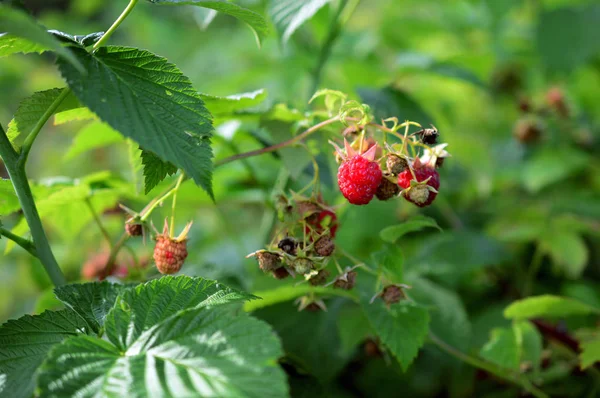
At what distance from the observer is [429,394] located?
1.50 metres

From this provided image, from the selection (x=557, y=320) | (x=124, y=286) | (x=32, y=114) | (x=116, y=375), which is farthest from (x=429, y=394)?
(x=32, y=114)

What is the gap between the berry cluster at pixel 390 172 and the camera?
2.71 feet

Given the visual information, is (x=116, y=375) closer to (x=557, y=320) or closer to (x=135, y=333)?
(x=135, y=333)

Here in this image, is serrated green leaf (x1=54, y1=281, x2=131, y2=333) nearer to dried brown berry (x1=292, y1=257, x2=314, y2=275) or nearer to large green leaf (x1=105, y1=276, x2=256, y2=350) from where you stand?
large green leaf (x1=105, y1=276, x2=256, y2=350)

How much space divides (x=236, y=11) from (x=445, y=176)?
4.06ft

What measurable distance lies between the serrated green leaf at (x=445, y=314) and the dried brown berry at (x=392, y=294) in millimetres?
320

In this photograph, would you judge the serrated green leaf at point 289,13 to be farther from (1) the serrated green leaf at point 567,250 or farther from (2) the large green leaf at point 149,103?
(1) the serrated green leaf at point 567,250

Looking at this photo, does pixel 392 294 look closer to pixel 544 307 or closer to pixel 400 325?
pixel 400 325

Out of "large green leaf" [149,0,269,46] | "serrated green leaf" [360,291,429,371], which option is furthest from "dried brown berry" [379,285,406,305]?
"large green leaf" [149,0,269,46]

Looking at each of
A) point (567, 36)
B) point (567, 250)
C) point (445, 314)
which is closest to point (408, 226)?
point (445, 314)

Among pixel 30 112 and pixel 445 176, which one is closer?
pixel 30 112

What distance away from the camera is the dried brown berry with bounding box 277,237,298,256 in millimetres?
884

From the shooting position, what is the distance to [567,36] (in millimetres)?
2227

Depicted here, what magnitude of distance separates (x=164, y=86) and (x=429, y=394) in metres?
1.10
